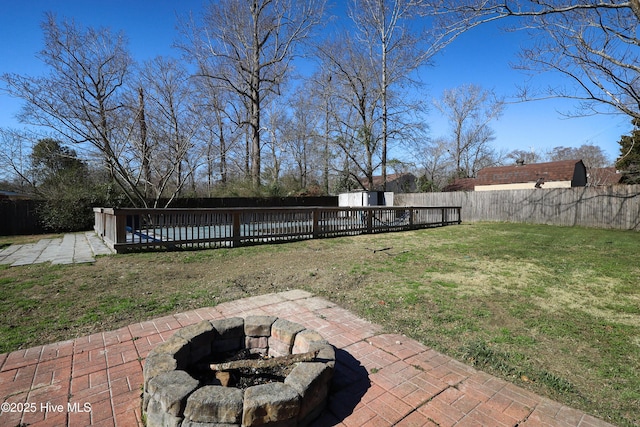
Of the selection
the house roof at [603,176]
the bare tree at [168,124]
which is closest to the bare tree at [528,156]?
the house roof at [603,176]

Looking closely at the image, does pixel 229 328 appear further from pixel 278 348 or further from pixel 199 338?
pixel 278 348

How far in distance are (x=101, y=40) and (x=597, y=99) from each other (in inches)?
604

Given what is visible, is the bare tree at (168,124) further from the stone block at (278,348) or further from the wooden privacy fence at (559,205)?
the wooden privacy fence at (559,205)

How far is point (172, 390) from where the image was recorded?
1458 millimetres

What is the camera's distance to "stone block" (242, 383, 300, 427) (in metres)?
1.39

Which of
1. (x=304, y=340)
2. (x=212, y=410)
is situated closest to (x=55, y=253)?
(x=304, y=340)

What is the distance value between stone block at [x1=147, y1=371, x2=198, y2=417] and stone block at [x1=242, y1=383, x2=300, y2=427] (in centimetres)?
29

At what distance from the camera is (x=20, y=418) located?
163 centimetres

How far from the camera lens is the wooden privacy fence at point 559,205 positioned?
12188mm

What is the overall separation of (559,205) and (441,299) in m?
14.3

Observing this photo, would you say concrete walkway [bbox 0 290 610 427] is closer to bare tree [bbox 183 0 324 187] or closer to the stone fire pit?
the stone fire pit

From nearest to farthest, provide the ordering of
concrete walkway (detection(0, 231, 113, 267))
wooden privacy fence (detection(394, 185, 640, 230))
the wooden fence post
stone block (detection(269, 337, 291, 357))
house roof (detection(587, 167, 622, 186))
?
stone block (detection(269, 337, 291, 357)) < concrete walkway (detection(0, 231, 113, 267)) < the wooden fence post < wooden privacy fence (detection(394, 185, 640, 230)) < house roof (detection(587, 167, 622, 186))

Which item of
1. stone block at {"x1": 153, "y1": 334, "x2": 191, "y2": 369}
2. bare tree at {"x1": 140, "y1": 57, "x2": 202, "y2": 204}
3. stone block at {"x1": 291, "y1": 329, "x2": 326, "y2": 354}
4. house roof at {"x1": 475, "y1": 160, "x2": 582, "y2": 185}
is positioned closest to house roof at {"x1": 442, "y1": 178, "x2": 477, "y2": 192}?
house roof at {"x1": 475, "y1": 160, "x2": 582, "y2": 185}

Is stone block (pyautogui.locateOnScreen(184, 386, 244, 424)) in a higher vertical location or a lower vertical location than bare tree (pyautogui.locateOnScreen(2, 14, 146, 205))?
lower
